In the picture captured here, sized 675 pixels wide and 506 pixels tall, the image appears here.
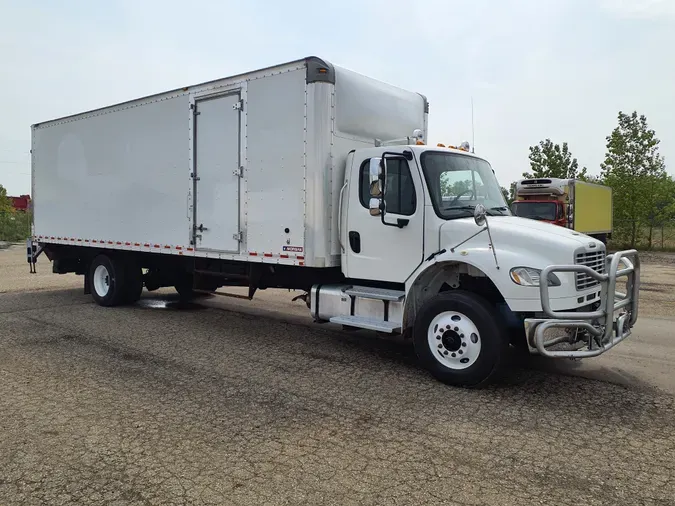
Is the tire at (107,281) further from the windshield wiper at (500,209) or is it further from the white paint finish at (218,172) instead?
the windshield wiper at (500,209)

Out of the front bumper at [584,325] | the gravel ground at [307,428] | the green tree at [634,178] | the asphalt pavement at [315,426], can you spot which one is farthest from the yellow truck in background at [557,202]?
the front bumper at [584,325]

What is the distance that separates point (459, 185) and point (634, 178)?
26.2 meters

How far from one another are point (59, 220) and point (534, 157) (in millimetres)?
30650

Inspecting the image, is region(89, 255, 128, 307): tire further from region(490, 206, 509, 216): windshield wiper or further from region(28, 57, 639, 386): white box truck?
region(490, 206, 509, 216): windshield wiper

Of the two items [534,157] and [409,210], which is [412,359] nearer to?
[409,210]

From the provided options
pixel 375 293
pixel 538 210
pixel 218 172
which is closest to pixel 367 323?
pixel 375 293

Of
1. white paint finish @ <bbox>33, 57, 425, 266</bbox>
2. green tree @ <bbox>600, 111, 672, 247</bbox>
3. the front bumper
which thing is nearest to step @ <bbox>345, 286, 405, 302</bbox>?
white paint finish @ <bbox>33, 57, 425, 266</bbox>

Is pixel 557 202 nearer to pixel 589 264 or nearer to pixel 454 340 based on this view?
pixel 589 264

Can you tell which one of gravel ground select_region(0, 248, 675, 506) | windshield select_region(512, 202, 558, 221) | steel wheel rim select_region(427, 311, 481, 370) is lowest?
gravel ground select_region(0, 248, 675, 506)

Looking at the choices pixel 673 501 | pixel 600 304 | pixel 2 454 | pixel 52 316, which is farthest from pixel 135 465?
pixel 52 316

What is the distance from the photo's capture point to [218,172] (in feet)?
25.8

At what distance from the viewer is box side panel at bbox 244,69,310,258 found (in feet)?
22.2

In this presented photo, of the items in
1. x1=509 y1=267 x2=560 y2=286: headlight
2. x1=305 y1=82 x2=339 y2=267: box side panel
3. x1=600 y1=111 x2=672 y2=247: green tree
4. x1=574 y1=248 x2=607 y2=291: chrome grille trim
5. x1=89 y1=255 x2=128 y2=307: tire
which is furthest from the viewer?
x1=600 y1=111 x2=672 y2=247: green tree

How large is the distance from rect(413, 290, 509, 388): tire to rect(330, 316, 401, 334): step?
1.29 ft
